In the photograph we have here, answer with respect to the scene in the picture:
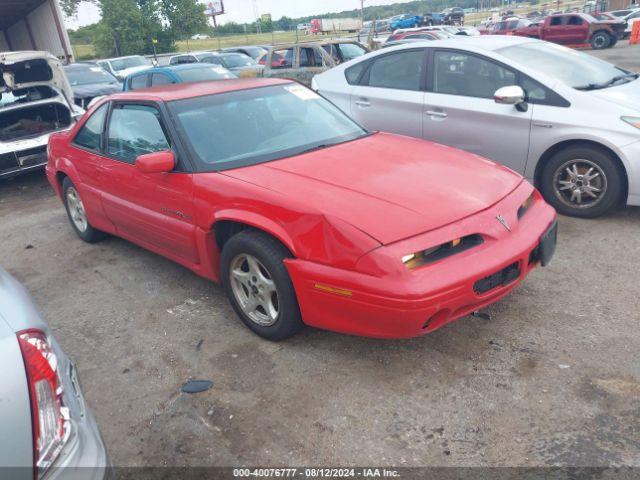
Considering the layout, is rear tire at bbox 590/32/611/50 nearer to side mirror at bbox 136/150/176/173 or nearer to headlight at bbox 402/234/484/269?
headlight at bbox 402/234/484/269

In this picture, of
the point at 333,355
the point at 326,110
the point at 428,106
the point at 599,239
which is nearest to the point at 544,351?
the point at 333,355

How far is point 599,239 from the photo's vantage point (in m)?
4.33

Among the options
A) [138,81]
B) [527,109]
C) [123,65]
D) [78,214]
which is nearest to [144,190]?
[78,214]

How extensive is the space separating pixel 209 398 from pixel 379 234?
50.3 inches

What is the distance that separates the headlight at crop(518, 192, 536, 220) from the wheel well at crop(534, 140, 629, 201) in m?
1.58

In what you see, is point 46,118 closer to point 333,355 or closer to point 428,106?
point 428,106

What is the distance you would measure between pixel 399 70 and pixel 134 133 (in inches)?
121

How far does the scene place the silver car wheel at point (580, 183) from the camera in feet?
15.0

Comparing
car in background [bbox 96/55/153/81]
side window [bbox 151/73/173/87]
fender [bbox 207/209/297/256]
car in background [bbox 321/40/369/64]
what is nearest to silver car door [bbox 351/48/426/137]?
fender [bbox 207/209/297/256]

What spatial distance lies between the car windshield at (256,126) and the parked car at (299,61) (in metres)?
7.45

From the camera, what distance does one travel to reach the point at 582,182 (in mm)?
4652

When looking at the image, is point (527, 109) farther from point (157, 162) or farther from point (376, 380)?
point (157, 162)

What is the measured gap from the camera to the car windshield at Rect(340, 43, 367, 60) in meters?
12.1

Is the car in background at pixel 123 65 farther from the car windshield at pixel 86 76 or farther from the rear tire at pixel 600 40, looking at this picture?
the rear tire at pixel 600 40
